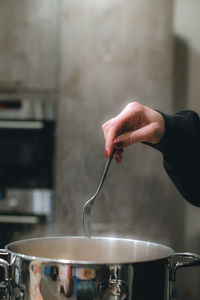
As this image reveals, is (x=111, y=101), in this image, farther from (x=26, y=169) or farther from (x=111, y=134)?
(x=111, y=134)

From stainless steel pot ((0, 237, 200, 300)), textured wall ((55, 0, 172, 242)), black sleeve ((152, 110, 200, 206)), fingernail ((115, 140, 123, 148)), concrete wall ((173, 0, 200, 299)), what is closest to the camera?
stainless steel pot ((0, 237, 200, 300))

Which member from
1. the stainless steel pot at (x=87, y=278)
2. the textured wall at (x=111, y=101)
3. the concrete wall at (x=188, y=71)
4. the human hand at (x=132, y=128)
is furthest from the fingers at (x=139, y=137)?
the concrete wall at (x=188, y=71)

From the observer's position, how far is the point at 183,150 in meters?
0.83

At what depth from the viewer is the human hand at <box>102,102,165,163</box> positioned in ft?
2.14

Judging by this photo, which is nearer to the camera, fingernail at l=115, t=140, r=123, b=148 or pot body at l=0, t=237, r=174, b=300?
pot body at l=0, t=237, r=174, b=300

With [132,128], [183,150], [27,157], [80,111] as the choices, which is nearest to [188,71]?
[80,111]

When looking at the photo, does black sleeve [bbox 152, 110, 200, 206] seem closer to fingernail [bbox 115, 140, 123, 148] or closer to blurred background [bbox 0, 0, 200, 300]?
fingernail [bbox 115, 140, 123, 148]

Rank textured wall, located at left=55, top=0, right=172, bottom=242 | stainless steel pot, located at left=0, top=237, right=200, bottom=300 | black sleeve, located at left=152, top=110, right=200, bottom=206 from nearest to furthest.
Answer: stainless steel pot, located at left=0, top=237, right=200, bottom=300 < black sleeve, located at left=152, top=110, right=200, bottom=206 < textured wall, located at left=55, top=0, right=172, bottom=242

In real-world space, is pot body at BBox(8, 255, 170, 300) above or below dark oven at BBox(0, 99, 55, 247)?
above

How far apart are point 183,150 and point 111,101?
3.91ft

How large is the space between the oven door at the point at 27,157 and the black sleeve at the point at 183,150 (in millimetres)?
1204

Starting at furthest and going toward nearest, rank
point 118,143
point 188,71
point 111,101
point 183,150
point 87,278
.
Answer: point 188,71
point 111,101
point 183,150
point 118,143
point 87,278

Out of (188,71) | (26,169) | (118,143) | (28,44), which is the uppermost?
(28,44)

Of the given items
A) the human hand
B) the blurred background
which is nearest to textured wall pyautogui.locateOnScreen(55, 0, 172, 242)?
the blurred background
